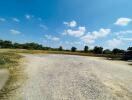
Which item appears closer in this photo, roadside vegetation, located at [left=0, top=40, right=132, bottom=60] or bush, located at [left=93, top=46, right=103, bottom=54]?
roadside vegetation, located at [left=0, top=40, right=132, bottom=60]

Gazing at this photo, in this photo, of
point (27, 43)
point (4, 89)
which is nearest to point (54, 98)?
point (4, 89)

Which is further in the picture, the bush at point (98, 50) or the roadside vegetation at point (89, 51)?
the bush at point (98, 50)

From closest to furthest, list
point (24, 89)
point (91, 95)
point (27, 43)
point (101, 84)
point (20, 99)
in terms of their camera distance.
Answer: point (20, 99) → point (91, 95) → point (24, 89) → point (101, 84) → point (27, 43)

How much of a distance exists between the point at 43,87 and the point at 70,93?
2269 millimetres

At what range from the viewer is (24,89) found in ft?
36.4

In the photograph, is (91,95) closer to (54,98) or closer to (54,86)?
(54,98)

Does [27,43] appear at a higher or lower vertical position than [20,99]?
higher

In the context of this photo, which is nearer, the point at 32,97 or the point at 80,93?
the point at 32,97

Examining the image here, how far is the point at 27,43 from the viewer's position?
114375 mm

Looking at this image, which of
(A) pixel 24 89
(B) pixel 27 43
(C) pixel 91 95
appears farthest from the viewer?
(B) pixel 27 43

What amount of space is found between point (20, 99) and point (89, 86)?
4768 millimetres

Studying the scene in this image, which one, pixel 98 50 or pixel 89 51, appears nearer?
pixel 98 50

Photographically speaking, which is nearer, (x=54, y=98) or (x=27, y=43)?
(x=54, y=98)

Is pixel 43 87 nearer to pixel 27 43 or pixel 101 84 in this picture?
pixel 101 84
